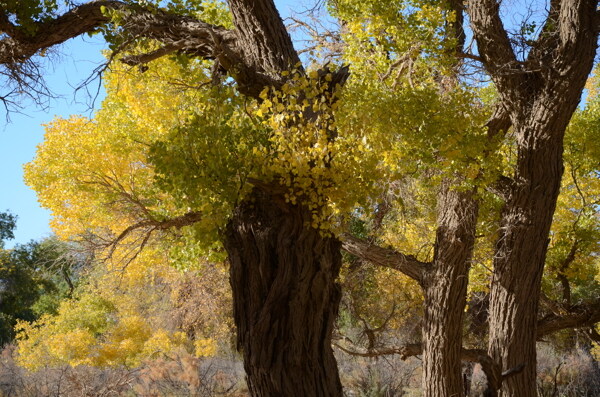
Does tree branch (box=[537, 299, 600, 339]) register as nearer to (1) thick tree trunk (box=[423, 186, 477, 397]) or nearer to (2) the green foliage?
(1) thick tree trunk (box=[423, 186, 477, 397])

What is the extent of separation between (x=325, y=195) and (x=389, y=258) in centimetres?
397

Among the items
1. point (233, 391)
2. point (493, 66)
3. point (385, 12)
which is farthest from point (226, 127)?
point (233, 391)

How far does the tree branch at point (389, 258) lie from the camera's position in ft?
27.2

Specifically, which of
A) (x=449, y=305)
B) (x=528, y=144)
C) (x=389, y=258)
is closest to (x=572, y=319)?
(x=449, y=305)

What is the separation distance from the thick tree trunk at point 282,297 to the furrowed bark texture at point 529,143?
3108 mm

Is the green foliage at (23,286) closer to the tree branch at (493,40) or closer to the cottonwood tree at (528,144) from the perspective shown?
the cottonwood tree at (528,144)

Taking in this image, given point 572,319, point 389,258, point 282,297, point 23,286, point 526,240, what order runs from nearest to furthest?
point 282,297 → point 526,240 → point 389,258 → point 572,319 → point 23,286

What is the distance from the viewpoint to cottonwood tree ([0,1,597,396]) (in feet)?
15.4

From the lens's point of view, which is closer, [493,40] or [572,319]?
[493,40]

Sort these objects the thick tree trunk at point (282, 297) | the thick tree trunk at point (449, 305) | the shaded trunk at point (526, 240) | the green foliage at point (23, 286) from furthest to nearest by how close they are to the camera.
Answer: the green foliage at point (23, 286), the thick tree trunk at point (449, 305), the shaded trunk at point (526, 240), the thick tree trunk at point (282, 297)

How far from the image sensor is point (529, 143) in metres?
7.04

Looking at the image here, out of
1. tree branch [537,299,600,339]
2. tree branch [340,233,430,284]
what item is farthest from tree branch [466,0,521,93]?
tree branch [537,299,600,339]

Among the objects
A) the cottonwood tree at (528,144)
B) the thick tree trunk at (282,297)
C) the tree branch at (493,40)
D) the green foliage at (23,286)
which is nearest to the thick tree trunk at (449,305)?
the cottonwood tree at (528,144)

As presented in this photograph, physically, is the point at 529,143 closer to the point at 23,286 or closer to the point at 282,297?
the point at 282,297
